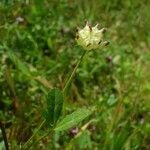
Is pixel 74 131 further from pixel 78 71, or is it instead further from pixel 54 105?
pixel 54 105

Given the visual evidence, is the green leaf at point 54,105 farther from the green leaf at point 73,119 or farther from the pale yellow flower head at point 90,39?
the pale yellow flower head at point 90,39

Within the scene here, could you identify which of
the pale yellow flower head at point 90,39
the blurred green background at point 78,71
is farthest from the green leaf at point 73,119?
the blurred green background at point 78,71

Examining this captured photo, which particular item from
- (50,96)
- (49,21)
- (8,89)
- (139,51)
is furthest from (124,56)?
(50,96)

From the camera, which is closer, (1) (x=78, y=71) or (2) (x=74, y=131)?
(2) (x=74, y=131)

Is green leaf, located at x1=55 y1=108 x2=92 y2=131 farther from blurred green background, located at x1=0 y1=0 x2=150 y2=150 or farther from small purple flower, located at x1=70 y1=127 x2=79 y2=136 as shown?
small purple flower, located at x1=70 y1=127 x2=79 y2=136

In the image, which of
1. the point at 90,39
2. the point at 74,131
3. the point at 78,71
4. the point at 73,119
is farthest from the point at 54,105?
the point at 78,71

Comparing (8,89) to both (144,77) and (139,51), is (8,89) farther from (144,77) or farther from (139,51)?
(139,51)
